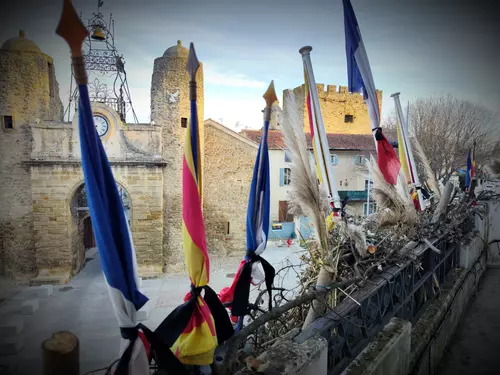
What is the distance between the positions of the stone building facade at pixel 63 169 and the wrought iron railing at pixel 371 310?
38.3ft

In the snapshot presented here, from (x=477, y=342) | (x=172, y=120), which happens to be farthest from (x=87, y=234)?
(x=477, y=342)

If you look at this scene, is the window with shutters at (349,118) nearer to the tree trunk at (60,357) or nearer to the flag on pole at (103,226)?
the flag on pole at (103,226)

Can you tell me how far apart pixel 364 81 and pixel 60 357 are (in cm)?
500

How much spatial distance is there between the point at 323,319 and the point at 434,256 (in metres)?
3.13

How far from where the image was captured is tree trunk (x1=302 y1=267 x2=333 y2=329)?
9.14 ft

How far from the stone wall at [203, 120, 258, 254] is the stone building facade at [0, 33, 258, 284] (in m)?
2.72

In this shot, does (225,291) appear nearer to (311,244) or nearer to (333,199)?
(311,244)

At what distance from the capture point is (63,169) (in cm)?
1332

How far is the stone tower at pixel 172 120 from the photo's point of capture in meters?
14.1

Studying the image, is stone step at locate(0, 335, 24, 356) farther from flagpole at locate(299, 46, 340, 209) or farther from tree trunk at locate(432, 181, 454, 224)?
tree trunk at locate(432, 181, 454, 224)

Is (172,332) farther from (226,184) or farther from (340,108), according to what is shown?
(340,108)

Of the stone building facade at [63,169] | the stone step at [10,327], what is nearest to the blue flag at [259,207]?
the stone step at [10,327]

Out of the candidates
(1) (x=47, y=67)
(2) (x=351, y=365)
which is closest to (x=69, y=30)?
(2) (x=351, y=365)

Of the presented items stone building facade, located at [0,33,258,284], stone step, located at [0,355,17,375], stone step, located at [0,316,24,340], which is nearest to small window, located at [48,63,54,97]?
stone building facade, located at [0,33,258,284]
